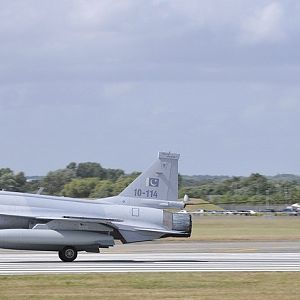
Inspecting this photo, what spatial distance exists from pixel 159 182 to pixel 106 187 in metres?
78.4

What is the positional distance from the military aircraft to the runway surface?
611 millimetres

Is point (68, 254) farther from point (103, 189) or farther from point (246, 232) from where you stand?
point (103, 189)

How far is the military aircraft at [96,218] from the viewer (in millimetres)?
30750

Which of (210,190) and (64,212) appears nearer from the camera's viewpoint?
(64,212)

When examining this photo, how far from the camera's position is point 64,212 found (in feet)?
104

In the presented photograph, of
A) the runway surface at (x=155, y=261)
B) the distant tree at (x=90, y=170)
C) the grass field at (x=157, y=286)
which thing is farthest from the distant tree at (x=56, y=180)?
the grass field at (x=157, y=286)

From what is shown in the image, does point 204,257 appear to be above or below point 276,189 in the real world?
below

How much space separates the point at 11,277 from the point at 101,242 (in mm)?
7741

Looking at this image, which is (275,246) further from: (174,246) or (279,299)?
(279,299)

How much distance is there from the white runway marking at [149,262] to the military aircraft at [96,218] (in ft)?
1.99

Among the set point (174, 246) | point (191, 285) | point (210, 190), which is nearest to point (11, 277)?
point (191, 285)

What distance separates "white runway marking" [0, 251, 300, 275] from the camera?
26.5 metres

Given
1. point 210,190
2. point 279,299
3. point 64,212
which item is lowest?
point 279,299

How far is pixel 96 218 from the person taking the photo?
3133cm
